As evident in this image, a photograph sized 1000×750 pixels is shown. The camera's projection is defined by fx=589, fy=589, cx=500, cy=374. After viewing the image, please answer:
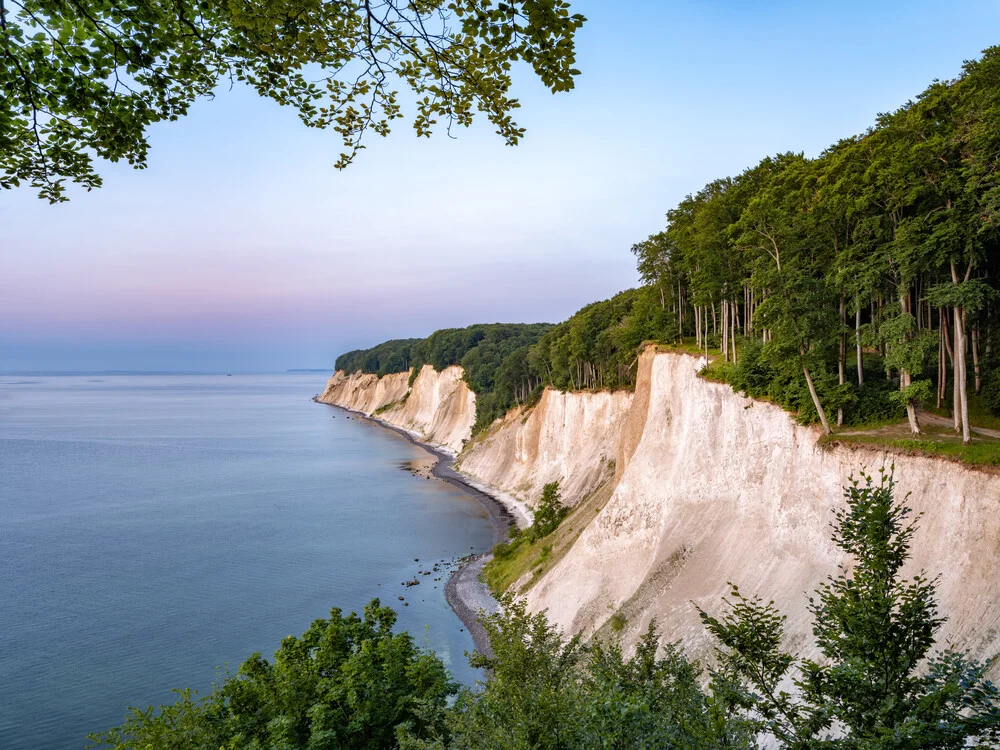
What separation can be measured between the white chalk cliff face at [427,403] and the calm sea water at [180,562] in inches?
704

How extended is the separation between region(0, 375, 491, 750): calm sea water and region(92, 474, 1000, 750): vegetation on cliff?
8.07 meters

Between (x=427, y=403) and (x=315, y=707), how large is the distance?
359ft

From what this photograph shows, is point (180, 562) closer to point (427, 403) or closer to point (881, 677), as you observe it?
point (881, 677)

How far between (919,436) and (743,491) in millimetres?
7272

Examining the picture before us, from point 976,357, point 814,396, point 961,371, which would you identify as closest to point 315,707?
point 814,396

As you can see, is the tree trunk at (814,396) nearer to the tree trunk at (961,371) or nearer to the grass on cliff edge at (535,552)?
the tree trunk at (961,371)

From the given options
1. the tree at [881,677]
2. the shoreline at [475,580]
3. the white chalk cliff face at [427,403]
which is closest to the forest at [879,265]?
the tree at [881,677]

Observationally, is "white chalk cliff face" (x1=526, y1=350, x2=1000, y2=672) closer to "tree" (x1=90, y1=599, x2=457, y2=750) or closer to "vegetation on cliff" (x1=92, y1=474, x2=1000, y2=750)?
"vegetation on cliff" (x1=92, y1=474, x2=1000, y2=750)

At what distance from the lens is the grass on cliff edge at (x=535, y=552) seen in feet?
116

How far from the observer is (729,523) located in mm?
25594

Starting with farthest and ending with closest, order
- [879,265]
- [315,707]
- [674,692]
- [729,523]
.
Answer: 1. [729,523]
2. [879,265]
3. [315,707]
4. [674,692]

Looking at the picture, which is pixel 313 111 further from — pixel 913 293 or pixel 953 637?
pixel 913 293

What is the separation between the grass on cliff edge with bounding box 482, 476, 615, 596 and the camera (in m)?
35.3

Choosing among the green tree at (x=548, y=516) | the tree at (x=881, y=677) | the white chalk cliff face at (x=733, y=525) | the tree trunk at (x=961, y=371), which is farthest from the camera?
the green tree at (x=548, y=516)
